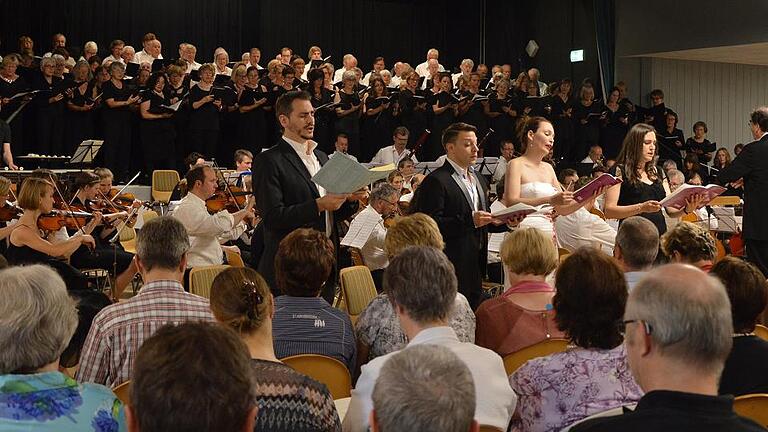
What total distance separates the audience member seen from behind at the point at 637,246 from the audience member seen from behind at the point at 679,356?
6.60 ft

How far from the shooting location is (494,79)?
14.6 meters

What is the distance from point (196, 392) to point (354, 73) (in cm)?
1158

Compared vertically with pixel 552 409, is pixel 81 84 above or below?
above

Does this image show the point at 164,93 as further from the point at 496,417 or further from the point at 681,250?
the point at 496,417

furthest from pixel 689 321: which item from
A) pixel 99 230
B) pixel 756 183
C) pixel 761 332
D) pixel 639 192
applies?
pixel 99 230

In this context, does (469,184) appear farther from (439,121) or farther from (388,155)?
(439,121)

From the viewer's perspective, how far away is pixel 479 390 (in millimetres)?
2510

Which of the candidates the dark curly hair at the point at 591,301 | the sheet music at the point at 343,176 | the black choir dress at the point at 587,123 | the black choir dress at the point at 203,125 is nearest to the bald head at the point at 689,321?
the dark curly hair at the point at 591,301

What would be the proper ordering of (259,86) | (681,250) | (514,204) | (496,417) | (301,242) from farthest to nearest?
(259,86) < (514,204) < (681,250) < (301,242) < (496,417)

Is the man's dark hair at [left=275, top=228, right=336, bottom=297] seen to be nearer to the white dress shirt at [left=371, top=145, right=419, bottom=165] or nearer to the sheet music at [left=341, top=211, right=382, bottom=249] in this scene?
the sheet music at [left=341, top=211, right=382, bottom=249]

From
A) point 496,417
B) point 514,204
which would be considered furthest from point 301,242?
point 514,204

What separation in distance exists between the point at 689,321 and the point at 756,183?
5.32 meters

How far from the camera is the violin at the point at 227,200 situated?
7.60 m

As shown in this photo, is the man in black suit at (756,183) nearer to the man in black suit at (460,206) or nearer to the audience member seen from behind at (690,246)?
the man in black suit at (460,206)
